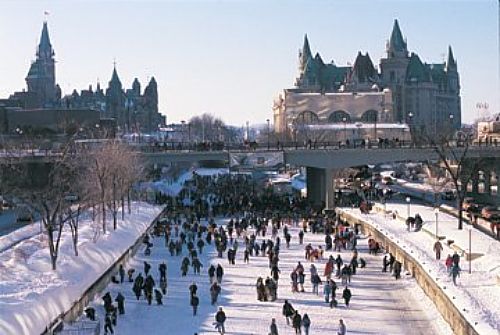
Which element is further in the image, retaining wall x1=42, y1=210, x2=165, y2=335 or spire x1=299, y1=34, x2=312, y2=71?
spire x1=299, y1=34, x2=312, y2=71

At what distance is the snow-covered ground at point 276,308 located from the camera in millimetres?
20609

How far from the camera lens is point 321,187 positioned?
54.7 metres

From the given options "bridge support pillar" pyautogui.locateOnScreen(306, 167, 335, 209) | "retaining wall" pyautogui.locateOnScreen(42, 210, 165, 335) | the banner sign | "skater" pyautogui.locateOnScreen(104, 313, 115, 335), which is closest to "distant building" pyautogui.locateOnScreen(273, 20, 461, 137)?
"bridge support pillar" pyautogui.locateOnScreen(306, 167, 335, 209)

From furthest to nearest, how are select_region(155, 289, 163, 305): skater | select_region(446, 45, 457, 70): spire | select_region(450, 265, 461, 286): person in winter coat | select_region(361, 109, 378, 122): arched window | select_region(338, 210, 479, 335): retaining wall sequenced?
select_region(446, 45, 457, 70): spire → select_region(361, 109, 378, 122): arched window → select_region(155, 289, 163, 305): skater → select_region(450, 265, 461, 286): person in winter coat → select_region(338, 210, 479, 335): retaining wall

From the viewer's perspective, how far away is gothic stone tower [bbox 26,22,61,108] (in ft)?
484

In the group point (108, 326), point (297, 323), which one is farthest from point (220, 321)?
point (108, 326)

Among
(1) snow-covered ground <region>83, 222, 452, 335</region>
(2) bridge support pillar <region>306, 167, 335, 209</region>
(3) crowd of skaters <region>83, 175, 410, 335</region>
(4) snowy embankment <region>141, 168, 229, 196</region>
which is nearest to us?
(1) snow-covered ground <region>83, 222, 452, 335</region>

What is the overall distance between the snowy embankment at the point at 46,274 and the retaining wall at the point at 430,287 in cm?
961

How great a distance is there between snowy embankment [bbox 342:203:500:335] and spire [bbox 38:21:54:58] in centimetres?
12152

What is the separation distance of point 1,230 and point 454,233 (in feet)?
72.3

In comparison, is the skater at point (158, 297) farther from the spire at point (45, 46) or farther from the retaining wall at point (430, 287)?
the spire at point (45, 46)

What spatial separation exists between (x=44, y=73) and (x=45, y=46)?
5.28 m

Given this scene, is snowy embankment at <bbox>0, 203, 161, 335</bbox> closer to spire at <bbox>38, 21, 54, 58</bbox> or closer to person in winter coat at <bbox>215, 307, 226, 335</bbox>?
person in winter coat at <bbox>215, 307, 226, 335</bbox>

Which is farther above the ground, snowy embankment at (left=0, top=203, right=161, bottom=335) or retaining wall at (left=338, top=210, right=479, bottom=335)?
snowy embankment at (left=0, top=203, right=161, bottom=335)
